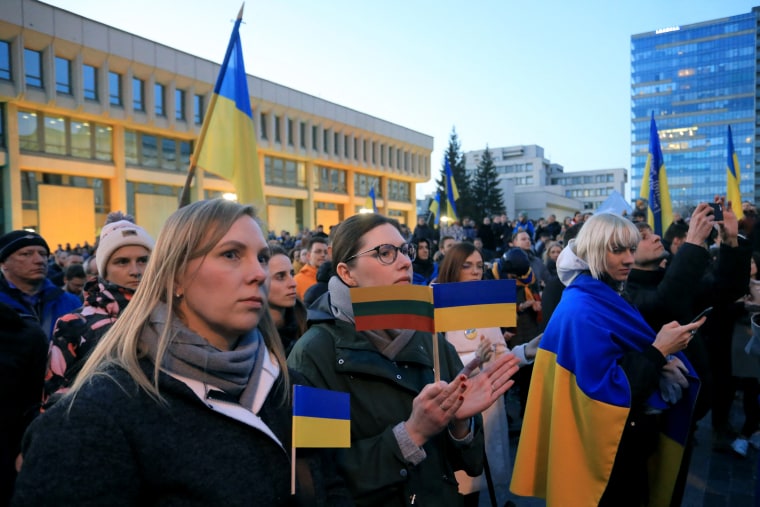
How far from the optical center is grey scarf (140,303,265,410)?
152cm

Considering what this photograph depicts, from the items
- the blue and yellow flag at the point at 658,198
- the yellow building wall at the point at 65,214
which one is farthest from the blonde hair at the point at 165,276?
the yellow building wall at the point at 65,214

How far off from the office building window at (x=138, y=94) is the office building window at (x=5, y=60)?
6980 mm

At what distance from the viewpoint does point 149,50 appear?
33031mm

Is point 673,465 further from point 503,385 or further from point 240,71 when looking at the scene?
point 240,71

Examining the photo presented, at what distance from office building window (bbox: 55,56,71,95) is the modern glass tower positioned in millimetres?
115136

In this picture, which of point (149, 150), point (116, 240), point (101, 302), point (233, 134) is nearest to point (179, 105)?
point (149, 150)

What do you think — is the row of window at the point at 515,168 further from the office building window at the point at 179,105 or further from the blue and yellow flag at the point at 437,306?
the blue and yellow flag at the point at 437,306

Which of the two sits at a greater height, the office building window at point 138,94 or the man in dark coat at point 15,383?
the office building window at point 138,94

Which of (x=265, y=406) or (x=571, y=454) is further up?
(x=265, y=406)

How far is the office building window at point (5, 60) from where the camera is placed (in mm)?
26484

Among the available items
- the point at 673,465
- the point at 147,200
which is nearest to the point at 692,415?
the point at 673,465

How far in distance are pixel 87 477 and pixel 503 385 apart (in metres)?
1.34

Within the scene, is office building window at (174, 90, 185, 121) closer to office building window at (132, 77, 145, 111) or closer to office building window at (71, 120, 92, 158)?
office building window at (132, 77, 145, 111)

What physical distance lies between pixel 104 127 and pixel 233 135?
3118 centimetres
